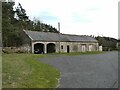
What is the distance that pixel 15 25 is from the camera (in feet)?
219

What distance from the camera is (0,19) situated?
36031mm

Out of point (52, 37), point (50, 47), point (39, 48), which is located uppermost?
point (52, 37)

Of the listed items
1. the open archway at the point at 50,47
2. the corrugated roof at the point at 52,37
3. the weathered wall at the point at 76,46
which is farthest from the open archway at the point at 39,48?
the open archway at the point at 50,47

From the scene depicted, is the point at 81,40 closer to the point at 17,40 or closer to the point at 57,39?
the point at 57,39

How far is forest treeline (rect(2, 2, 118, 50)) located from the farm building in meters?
2.48

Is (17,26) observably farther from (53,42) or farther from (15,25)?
(53,42)

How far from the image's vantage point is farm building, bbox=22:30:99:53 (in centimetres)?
4712

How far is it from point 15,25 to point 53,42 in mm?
18961

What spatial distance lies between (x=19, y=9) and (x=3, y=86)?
7019cm

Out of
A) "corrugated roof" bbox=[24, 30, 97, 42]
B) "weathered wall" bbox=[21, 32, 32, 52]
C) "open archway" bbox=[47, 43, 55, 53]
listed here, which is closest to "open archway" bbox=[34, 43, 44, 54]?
"corrugated roof" bbox=[24, 30, 97, 42]

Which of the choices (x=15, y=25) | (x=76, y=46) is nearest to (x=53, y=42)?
(x=76, y=46)

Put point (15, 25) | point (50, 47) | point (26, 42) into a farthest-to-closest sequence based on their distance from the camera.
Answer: point (15, 25) → point (50, 47) → point (26, 42)

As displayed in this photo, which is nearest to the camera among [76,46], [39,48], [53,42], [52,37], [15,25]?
[39,48]

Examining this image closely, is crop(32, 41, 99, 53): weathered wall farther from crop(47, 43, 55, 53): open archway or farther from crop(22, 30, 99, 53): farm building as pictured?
crop(47, 43, 55, 53): open archway
